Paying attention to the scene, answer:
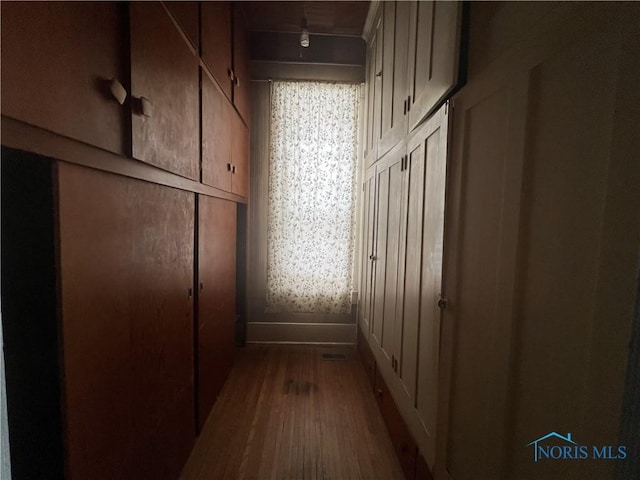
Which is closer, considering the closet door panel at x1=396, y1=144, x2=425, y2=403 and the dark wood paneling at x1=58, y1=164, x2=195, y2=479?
the dark wood paneling at x1=58, y1=164, x2=195, y2=479

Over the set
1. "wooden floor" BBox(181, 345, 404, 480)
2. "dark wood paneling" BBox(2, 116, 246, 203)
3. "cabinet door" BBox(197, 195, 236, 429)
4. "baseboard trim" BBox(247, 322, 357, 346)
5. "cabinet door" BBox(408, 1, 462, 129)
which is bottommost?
"wooden floor" BBox(181, 345, 404, 480)

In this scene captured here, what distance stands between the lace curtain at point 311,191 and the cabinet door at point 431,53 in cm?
138

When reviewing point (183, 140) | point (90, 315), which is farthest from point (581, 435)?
point (183, 140)

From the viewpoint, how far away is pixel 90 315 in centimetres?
81

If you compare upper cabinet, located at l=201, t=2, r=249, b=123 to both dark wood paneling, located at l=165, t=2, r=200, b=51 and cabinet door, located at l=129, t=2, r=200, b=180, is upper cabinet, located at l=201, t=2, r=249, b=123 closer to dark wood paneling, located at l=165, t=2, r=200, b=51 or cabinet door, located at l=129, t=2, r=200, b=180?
dark wood paneling, located at l=165, t=2, r=200, b=51

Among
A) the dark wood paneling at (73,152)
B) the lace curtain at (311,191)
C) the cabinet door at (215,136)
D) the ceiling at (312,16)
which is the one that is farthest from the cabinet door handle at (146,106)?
the ceiling at (312,16)

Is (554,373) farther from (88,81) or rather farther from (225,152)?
(225,152)

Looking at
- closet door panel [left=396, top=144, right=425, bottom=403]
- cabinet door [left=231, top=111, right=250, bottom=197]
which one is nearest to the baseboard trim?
cabinet door [left=231, top=111, right=250, bottom=197]

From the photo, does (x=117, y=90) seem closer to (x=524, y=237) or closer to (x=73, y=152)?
(x=73, y=152)

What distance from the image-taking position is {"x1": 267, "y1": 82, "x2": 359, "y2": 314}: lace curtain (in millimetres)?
2826

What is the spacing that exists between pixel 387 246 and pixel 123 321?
1346 millimetres

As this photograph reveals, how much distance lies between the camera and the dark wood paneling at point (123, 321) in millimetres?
749

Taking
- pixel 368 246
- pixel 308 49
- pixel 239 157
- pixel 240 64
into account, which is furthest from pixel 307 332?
pixel 308 49

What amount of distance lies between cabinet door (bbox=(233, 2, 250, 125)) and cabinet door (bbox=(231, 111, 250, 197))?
10 cm
